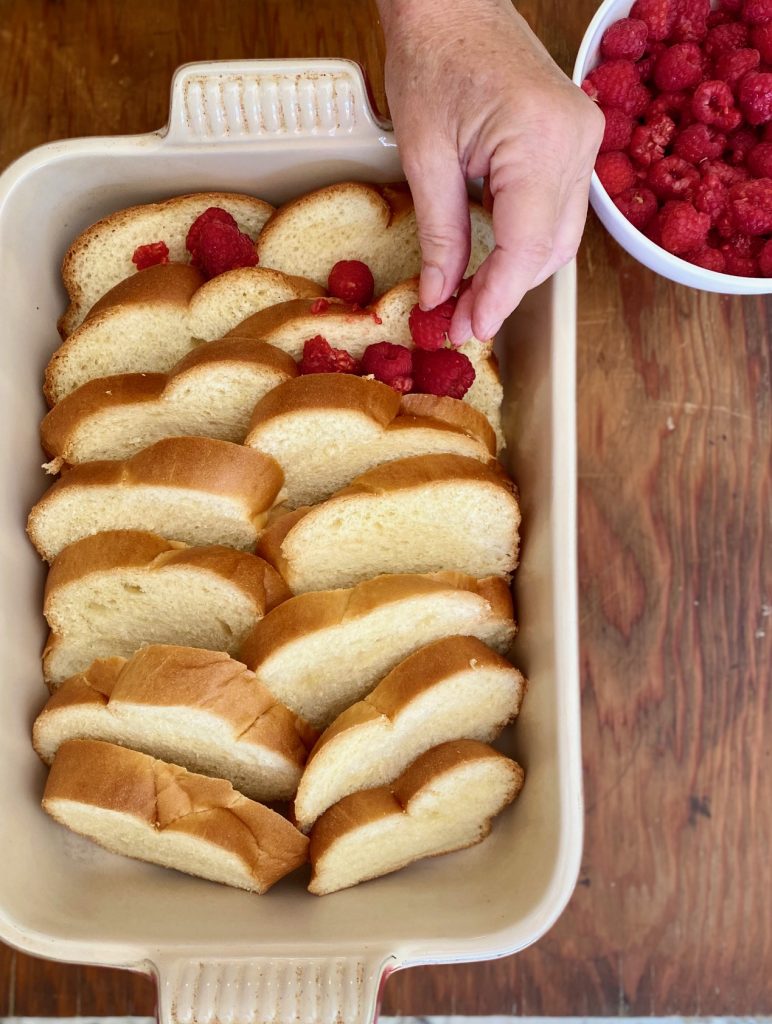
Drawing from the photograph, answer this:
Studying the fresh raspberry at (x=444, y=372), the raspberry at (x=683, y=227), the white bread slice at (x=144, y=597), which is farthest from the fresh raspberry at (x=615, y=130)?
the white bread slice at (x=144, y=597)

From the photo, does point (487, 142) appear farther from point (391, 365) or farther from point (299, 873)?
point (299, 873)

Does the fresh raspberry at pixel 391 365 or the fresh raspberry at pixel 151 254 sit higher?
the fresh raspberry at pixel 151 254

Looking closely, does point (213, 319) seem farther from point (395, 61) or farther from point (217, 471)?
point (395, 61)

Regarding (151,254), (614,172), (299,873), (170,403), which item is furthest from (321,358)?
(299,873)

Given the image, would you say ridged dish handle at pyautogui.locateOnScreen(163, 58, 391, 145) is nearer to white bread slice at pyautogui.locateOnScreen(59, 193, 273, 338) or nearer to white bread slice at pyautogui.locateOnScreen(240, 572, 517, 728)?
white bread slice at pyautogui.locateOnScreen(59, 193, 273, 338)

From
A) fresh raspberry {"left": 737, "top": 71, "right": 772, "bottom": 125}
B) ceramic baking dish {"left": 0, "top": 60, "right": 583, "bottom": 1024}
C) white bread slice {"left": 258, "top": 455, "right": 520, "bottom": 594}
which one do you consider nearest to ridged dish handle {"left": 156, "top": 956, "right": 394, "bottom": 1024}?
ceramic baking dish {"left": 0, "top": 60, "right": 583, "bottom": 1024}

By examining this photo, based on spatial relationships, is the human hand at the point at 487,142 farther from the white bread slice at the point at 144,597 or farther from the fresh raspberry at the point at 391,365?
the white bread slice at the point at 144,597

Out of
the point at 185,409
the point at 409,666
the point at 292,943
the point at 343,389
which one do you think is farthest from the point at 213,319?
the point at 292,943
